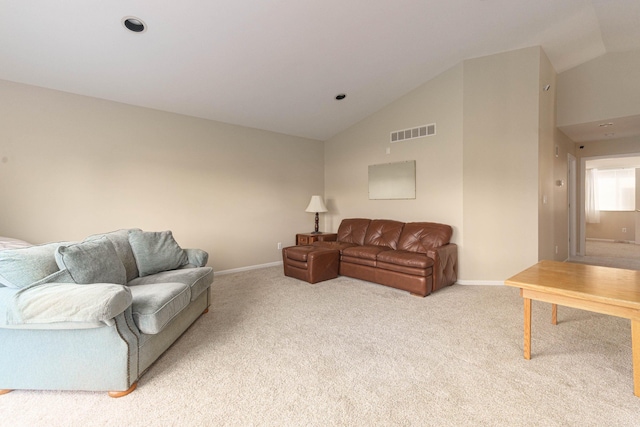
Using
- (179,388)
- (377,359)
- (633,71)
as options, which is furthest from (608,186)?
(179,388)

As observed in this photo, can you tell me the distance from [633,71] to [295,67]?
473 cm

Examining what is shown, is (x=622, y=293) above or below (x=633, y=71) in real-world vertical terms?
below

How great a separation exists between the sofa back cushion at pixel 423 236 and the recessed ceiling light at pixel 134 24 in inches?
151

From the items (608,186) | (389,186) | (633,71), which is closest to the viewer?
(633,71)

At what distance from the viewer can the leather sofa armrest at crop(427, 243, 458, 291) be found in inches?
135

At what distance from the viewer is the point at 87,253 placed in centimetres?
202

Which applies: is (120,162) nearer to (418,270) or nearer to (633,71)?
(418,270)

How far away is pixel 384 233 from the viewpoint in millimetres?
4465

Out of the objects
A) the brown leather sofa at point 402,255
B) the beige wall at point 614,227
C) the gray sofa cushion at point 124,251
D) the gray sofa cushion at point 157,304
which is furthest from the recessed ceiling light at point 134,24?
the beige wall at point 614,227

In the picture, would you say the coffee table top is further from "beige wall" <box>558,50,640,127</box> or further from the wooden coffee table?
"beige wall" <box>558,50,640,127</box>

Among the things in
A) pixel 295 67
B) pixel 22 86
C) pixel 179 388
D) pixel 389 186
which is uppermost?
pixel 295 67

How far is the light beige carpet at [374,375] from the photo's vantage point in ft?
4.89

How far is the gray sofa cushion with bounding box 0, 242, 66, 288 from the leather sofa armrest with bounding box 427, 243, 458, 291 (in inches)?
139

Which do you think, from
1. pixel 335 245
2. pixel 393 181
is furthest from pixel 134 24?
pixel 393 181
